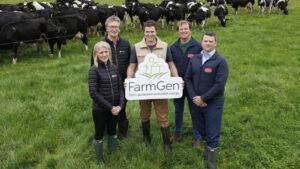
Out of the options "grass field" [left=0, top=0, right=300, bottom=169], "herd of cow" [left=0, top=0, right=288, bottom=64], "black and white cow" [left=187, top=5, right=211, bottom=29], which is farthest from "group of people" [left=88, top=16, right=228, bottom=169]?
"black and white cow" [left=187, top=5, right=211, bottom=29]

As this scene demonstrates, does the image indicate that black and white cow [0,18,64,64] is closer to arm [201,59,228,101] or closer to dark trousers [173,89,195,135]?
dark trousers [173,89,195,135]

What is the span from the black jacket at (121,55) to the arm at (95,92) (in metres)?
0.88

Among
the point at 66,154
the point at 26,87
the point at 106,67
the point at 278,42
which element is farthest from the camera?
the point at 278,42

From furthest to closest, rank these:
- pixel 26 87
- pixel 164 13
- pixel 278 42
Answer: pixel 164 13, pixel 278 42, pixel 26 87

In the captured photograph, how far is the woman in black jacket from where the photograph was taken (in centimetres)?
662

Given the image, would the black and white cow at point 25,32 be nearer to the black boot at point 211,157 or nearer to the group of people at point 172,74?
the group of people at point 172,74

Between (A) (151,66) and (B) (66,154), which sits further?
(B) (66,154)

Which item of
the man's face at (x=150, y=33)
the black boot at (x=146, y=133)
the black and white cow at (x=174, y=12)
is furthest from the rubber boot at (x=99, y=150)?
the black and white cow at (x=174, y=12)

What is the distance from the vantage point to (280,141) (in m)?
8.12

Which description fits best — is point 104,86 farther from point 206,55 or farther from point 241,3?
point 241,3

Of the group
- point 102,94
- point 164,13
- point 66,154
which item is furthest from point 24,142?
point 164,13

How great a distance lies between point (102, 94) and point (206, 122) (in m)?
1.74

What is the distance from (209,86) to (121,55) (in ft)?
5.63

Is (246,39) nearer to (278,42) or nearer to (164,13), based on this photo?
(278,42)
